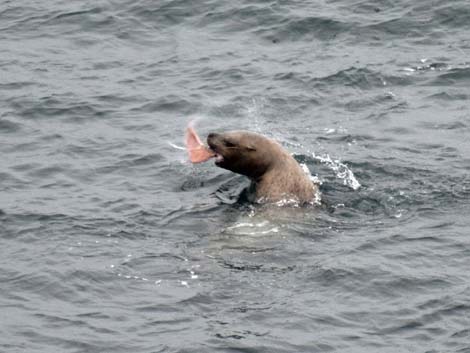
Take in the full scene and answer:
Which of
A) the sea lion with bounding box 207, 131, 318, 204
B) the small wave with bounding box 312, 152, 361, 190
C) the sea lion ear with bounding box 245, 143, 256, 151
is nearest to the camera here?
the sea lion with bounding box 207, 131, 318, 204

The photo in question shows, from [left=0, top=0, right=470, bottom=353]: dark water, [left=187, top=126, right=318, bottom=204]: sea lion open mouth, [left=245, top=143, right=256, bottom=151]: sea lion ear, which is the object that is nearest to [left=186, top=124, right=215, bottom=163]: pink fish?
[left=187, top=126, right=318, bottom=204]: sea lion open mouth

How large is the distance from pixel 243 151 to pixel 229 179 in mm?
1100

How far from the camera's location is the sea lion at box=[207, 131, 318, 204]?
642 inches

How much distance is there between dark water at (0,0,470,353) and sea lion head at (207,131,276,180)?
1.50 feet

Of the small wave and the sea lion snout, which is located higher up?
the sea lion snout

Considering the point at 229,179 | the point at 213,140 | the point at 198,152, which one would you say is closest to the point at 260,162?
the point at 213,140

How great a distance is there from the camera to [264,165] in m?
16.5

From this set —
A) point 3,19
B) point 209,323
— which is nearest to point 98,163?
point 209,323

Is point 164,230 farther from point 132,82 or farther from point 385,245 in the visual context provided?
point 132,82

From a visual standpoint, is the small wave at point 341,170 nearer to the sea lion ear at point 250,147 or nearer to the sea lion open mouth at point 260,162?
the sea lion open mouth at point 260,162

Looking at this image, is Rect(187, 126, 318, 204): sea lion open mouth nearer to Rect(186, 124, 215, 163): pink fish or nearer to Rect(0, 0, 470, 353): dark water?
Rect(186, 124, 215, 163): pink fish

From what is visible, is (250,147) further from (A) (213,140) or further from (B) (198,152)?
(B) (198,152)

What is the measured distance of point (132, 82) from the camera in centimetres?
2134

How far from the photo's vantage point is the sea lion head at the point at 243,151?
53.7 ft
